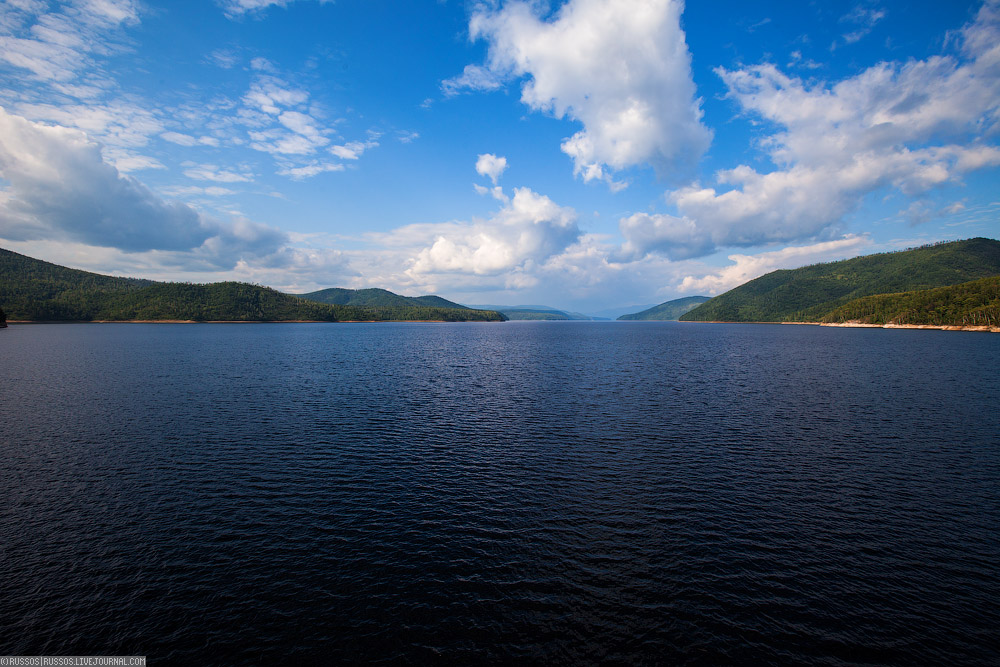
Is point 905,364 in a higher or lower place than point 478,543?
higher

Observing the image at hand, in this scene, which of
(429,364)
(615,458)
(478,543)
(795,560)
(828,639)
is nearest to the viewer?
(828,639)

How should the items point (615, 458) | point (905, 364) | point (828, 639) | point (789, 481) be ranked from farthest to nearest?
point (905, 364)
point (615, 458)
point (789, 481)
point (828, 639)

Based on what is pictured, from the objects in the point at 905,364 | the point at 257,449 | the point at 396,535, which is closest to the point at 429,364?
the point at 257,449

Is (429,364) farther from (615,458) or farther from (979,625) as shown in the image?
(979,625)

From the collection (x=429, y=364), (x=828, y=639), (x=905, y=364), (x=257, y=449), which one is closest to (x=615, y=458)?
(x=828, y=639)

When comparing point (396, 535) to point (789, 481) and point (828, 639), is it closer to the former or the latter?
point (828, 639)

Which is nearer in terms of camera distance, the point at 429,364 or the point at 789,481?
the point at 789,481
